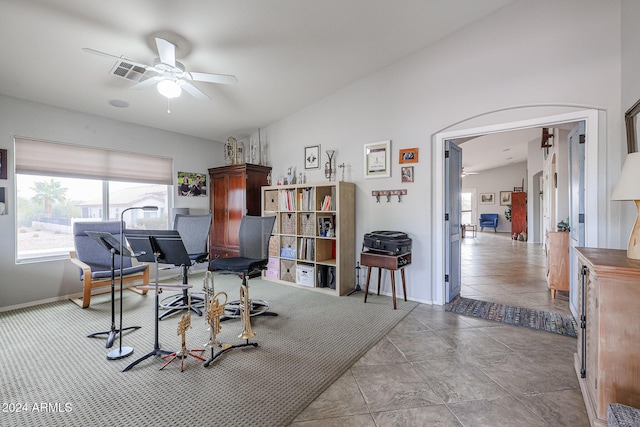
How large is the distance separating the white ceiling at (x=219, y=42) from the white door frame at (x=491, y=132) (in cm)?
126

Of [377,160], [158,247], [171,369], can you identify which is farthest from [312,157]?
[171,369]

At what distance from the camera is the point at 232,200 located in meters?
4.96

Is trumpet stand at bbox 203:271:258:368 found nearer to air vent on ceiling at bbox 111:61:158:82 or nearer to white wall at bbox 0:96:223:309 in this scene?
air vent on ceiling at bbox 111:61:158:82

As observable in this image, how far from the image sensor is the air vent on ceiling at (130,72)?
287 centimetres

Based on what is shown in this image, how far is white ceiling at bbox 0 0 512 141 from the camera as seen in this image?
2.42 m

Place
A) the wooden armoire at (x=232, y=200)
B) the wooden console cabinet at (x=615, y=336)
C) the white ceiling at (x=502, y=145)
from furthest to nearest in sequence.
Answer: the white ceiling at (x=502, y=145), the wooden armoire at (x=232, y=200), the wooden console cabinet at (x=615, y=336)

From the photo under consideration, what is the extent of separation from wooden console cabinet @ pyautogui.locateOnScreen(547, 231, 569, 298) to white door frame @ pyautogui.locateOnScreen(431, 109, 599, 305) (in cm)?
110

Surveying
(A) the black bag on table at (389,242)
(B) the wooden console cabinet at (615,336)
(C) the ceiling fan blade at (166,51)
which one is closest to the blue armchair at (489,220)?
(A) the black bag on table at (389,242)

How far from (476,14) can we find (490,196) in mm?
12078

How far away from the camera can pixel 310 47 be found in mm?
3217

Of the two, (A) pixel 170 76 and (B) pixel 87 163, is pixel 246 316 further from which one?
(B) pixel 87 163

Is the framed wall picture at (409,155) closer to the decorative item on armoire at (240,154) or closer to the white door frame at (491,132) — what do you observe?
the white door frame at (491,132)

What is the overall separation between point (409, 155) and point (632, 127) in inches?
75.9

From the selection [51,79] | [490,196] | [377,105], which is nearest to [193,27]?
[51,79]
